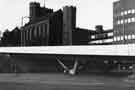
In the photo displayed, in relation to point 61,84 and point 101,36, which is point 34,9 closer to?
point 101,36

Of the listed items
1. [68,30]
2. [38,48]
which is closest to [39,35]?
[68,30]

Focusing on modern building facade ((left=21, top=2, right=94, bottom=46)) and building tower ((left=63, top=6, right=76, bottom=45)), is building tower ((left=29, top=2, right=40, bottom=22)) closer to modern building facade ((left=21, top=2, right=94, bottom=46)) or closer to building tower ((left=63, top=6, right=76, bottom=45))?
modern building facade ((left=21, top=2, right=94, bottom=46))

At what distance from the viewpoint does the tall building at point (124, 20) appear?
79875mm

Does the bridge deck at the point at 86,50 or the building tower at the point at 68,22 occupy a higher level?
the building tower at the point at 68,22

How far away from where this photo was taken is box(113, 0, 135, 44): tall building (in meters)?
79.9

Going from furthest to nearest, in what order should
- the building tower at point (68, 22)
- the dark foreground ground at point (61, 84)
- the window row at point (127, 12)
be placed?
1. the building tower at point (68, 22)
2. the window row at point (127, 12)
3. the dark foreground ground at point (61, 84)

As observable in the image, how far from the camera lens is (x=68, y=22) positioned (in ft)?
335

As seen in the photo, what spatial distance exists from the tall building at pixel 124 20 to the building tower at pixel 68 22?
75.6 feet

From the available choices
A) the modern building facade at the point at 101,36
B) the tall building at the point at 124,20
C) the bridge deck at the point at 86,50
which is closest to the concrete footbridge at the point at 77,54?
the bridge deck at the point at 86,50

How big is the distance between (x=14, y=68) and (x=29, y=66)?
11.8 feet

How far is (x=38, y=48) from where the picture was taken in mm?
41969

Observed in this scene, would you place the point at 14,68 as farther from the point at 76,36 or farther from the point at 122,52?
the point at 76,36

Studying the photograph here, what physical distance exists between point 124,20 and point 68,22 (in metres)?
30.2

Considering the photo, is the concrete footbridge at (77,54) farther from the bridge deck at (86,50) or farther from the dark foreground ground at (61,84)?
the dark foreground ground at (61,84)
